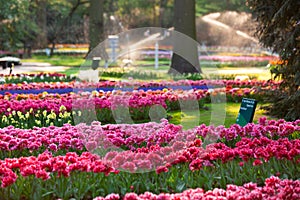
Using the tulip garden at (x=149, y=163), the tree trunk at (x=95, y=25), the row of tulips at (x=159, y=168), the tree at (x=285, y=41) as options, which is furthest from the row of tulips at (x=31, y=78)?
the row of tulips at (x=159, y=168)

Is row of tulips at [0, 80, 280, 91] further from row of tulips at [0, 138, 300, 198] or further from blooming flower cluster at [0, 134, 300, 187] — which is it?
row of tulips at [0, 138, 300, 198]

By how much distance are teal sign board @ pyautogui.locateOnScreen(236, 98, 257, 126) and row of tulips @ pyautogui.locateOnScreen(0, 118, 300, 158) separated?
570mm

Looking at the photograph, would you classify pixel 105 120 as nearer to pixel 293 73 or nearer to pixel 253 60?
pixel 293 73

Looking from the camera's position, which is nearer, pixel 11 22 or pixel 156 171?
pixel 156 171

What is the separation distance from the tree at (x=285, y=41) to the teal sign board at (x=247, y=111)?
1417mm

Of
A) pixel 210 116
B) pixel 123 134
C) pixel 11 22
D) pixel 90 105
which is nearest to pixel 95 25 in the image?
pixel 11 22

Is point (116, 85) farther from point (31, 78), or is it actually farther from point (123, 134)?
point (123, 134)

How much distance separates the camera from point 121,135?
7402 mm

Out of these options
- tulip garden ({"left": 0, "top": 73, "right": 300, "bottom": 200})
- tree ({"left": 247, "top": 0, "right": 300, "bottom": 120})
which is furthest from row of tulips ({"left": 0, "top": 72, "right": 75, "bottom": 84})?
tulip garden ({"left": 0, "top": 73, "right": 300, "bottom": 200})

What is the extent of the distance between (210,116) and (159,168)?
6.08 metres

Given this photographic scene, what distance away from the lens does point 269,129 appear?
24.6 feet

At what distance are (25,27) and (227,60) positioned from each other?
14421mm

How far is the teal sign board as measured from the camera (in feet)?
27.9

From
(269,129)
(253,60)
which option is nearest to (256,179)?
(269,129)
